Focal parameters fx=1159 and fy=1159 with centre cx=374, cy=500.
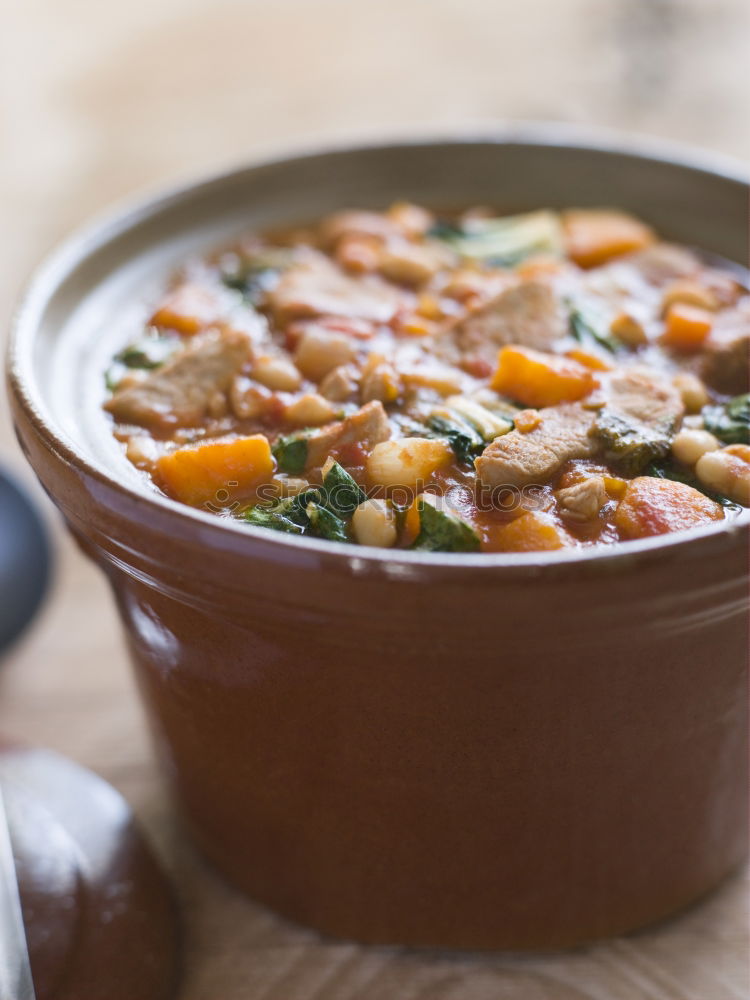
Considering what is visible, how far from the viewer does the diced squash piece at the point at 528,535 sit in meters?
1.60

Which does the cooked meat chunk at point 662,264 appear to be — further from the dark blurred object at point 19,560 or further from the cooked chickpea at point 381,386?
the dark blurred object at point 19,560

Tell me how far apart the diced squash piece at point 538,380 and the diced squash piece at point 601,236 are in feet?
1.75

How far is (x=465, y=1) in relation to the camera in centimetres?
475

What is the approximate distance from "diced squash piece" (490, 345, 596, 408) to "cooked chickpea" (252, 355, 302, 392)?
34 cm

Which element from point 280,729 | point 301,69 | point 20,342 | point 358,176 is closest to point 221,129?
point 301,69

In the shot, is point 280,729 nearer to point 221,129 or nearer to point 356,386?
point 356,386

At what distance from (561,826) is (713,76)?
355cm

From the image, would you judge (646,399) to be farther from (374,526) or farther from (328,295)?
(328,295)

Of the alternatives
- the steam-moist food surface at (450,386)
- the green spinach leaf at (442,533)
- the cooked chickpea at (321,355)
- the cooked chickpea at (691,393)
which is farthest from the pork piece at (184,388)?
the cooked chickpea at (691,393)

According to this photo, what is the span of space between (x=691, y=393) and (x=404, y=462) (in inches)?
21.1

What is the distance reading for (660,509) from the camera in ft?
→ 5.41

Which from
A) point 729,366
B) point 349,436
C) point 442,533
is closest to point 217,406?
point 349,436

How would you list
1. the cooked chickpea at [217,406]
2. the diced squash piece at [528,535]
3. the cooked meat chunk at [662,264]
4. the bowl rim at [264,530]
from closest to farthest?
1. the bowl rim at [264,530]
2. the diced squash piece at [528,535]
3. the cooked chickpea at [217,406]
4. the cooked meat chunk at [662,264]

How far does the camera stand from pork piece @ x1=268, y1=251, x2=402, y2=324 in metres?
2.18
